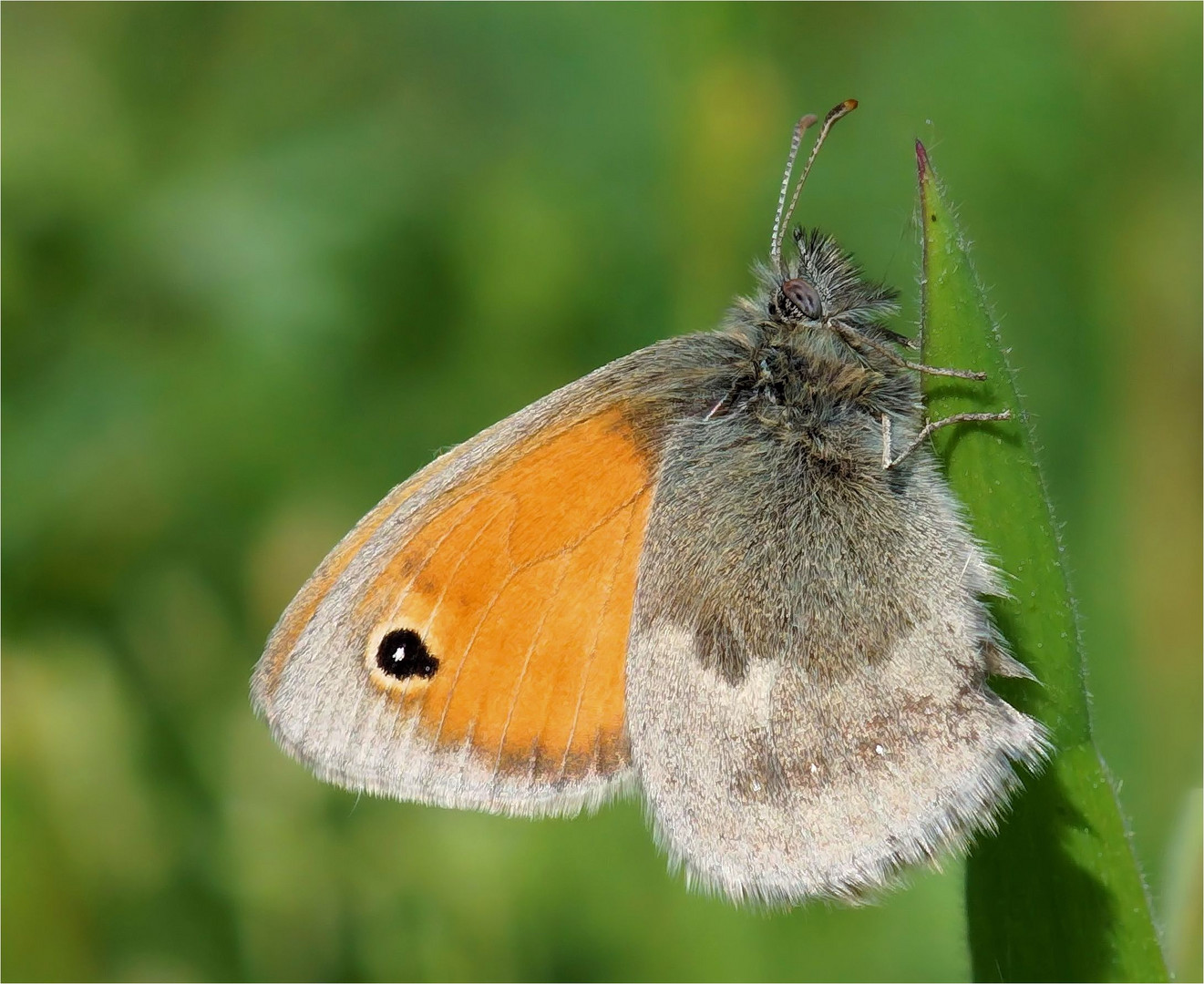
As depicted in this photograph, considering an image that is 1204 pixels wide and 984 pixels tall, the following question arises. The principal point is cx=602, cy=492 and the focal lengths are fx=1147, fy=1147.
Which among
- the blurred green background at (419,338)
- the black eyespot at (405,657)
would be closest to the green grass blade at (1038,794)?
the blurred green background at (419,338)

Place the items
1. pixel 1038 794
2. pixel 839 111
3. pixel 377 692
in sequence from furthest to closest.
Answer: pixel 839 111 < pixel 377 692 < pixel 1038 794

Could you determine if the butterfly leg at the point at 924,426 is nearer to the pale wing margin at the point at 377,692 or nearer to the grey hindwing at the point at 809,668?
the grey hindwing at the point at 809,668

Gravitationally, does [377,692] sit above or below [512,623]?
below

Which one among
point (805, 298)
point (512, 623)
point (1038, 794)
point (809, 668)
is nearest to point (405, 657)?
point (512, 623)

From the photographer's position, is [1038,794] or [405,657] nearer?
[1038,794]

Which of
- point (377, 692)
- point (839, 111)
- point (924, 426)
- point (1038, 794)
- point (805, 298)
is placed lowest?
point (377, 692)

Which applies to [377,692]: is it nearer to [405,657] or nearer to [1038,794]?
[405,657]

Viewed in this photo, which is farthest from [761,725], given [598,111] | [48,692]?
[598,111]
